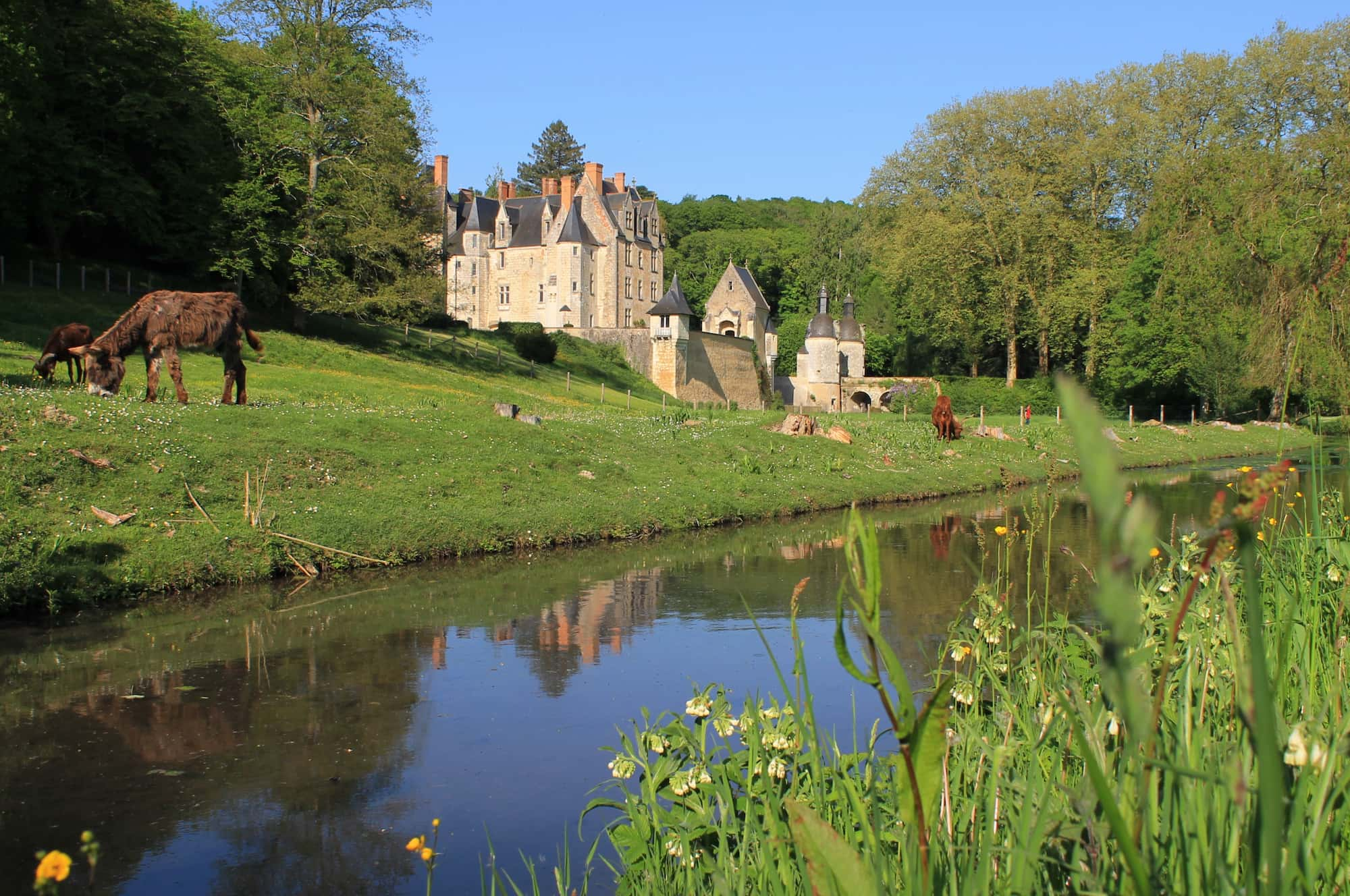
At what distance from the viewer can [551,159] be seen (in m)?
103

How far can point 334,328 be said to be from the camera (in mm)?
39938

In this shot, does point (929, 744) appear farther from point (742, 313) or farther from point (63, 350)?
point (742, 313)

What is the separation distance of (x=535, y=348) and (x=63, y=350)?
3149 centimetres

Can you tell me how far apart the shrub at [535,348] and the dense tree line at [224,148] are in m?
9.90

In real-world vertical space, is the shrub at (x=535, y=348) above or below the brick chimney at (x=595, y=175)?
below

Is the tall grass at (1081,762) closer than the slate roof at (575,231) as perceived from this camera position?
Yes

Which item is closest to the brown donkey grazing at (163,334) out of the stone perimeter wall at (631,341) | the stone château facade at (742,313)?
the stone perimeter wall at (631,341)

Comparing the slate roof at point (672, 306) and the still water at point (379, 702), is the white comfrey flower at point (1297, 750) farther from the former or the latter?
the slate roof at point (672, 306)

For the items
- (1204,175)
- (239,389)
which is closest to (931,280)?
(1204,175)

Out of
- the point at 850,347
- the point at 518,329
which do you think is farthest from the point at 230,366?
the point at 850,347

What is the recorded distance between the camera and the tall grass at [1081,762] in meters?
0.88

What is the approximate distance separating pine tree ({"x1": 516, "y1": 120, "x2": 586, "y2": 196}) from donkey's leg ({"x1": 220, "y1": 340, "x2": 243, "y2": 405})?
8708 centimetres

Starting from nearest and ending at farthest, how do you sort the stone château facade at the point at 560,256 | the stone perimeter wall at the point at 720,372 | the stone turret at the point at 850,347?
1. the stone perimeter wall at the point at 720,372
2. the stone turret at the point at 850,347
3. the stone château facade at the point at 560,256

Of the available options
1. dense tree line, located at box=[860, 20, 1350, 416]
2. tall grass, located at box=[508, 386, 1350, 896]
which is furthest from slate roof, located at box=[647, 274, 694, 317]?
tall grass, located at box=[508, 386, 1350, 896]
